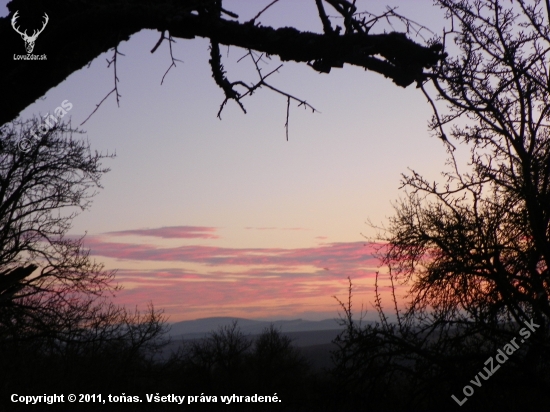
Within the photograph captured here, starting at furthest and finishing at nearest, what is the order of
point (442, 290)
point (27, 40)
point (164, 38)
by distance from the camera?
point (442, 290), point (164, 38), point (27, 40)

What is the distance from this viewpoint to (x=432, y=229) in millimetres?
13758

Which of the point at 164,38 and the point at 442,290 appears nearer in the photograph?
the point at 164,38

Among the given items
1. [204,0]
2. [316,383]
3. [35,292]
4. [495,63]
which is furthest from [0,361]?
[204,0]

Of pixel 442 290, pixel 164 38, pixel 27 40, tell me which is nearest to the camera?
pixel 27 40

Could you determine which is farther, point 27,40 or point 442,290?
point 442,290

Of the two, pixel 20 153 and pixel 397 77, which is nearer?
→ pixel 397 77

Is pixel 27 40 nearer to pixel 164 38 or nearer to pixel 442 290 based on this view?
Answer: pixel 164 38

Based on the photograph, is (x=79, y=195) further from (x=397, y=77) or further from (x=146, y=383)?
(x=397, y=77)

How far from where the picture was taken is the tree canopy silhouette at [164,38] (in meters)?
2.50

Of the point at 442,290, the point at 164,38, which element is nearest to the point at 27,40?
the point at 164,38

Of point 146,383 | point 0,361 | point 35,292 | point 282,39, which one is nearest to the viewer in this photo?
point 282,39

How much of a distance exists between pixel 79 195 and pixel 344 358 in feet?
49.5

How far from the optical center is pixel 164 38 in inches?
111

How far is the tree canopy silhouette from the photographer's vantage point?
98.5 inches
